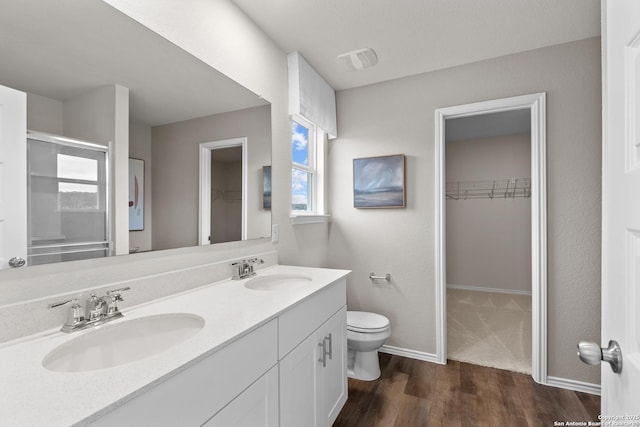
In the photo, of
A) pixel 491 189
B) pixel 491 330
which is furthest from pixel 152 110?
pixel 491 189

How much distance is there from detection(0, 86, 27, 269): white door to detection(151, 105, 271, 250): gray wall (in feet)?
1.44

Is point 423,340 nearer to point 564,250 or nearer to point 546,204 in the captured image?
point 564,250

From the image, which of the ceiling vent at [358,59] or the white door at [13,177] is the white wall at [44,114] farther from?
the ceiling vent at [358,59]

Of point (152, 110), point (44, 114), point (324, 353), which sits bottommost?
point (324, 353)

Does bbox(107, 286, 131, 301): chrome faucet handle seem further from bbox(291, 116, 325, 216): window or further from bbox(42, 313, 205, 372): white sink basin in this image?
bbox(291, 116, 325, 216): window

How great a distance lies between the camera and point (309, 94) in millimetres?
2309

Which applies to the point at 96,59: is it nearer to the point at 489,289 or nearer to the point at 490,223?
the point at 490,223

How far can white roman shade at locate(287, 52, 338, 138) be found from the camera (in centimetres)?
219

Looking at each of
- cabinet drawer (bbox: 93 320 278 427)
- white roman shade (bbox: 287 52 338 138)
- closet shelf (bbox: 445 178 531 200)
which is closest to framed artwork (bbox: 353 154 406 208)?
white roman shade (bbox: 287 52 338 138)

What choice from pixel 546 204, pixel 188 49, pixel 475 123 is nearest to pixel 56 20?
pixel 188 49

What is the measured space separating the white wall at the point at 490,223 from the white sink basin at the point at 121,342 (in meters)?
4.40

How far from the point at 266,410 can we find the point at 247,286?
2.20 feet

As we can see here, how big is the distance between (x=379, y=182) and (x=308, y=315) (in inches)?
60.9

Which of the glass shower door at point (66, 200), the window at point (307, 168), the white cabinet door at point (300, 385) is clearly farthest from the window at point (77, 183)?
the window at point (307, 168)
